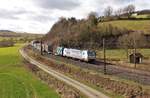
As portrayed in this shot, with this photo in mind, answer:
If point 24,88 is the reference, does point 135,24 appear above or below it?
above

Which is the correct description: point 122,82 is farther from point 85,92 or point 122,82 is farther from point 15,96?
point 15,96

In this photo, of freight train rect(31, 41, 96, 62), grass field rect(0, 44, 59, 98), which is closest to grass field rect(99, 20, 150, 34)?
freight train rect(31, 41, 96, 62)

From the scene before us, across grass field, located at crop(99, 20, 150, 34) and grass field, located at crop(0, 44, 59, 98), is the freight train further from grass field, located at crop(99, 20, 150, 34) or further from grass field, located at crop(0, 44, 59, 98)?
grass field, located at crop(99, 20, 150, 34)

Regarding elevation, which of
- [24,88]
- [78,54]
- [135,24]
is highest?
[135,24]

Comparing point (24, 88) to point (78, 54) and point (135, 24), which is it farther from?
point (135, 24)

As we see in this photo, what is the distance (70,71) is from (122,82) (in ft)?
84.9

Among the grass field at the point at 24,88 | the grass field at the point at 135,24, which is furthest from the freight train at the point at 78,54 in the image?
the grass field at the point at 135,24

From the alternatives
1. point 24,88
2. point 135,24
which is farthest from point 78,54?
point 135,24

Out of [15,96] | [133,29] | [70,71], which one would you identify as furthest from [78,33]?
[15,96]

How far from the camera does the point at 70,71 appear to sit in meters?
72.1

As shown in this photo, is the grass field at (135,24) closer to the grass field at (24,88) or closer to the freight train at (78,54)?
the freight train at (78,54)

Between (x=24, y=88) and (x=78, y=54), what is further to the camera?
(x=78, y=54)

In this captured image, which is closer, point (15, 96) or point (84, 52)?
point (15, 96)

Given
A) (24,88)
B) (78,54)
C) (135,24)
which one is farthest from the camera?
(135,24)
